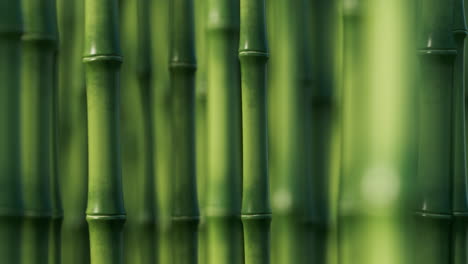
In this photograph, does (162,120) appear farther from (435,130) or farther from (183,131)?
(435,130)

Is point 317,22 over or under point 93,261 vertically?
over

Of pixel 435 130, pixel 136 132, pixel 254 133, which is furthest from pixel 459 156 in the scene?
pixel 136 132

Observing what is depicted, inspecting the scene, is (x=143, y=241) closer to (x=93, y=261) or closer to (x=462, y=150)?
(x=93, y=261)

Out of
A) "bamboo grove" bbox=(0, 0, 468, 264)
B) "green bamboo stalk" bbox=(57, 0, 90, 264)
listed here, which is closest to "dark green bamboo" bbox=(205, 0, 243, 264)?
"bamboo grove" bbox=(0, 0, 468, 264)

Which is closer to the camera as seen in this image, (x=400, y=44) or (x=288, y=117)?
(x=400, y=44)

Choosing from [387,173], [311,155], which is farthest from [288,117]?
[387,173]

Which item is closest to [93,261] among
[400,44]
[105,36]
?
[105,36]
